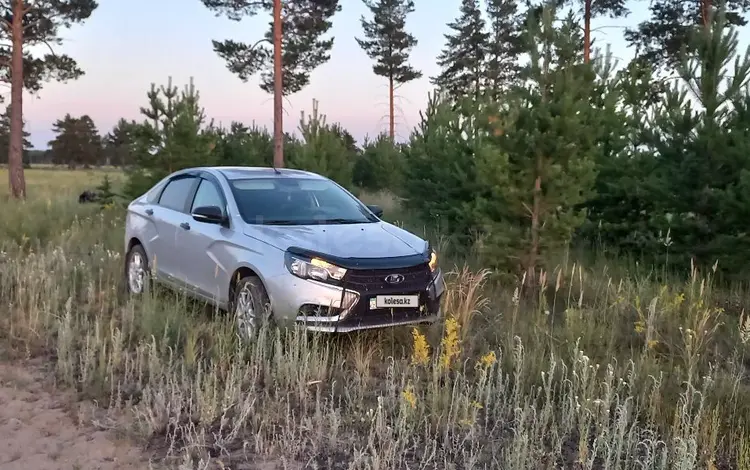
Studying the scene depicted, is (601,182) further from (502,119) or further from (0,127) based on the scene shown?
(0,127)

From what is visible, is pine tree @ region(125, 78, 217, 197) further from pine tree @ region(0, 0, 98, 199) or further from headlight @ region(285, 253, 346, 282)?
headlight @ region(285, 253, 346, 282)

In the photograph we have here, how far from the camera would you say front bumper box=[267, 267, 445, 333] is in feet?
17.9

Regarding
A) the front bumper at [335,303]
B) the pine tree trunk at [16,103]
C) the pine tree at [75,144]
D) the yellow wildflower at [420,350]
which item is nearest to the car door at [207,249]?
the front bumper at [335,303]

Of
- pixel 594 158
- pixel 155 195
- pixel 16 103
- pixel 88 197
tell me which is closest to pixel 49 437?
pixel 155 195

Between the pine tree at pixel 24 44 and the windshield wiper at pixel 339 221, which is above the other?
the pine tree at pixel 24 44

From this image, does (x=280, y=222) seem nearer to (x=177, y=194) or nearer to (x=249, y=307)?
(x=249, y=307)

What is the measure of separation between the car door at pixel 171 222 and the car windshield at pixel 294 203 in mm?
876

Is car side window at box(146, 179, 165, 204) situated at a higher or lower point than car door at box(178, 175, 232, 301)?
higher

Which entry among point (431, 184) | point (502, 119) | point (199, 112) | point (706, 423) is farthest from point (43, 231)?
point (706, 423)

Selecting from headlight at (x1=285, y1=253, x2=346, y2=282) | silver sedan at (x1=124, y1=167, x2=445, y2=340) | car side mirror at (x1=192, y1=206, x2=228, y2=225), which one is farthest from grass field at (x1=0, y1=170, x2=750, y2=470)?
car side mirror at (x1=192, y1=206, x2=228, y2=225)

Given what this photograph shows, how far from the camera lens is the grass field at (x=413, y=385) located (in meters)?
3.99

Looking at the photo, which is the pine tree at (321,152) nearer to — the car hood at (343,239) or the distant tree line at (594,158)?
the distant tree line at (594,158)

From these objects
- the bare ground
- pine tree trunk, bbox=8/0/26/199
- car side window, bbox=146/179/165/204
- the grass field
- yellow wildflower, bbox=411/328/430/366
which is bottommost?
the bare ground

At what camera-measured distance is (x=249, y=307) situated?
19.3 feet
